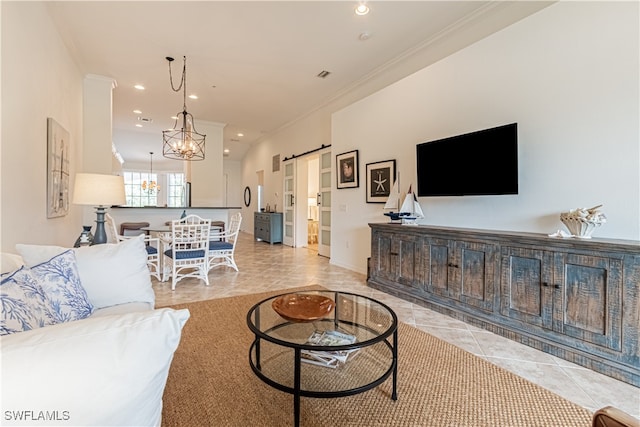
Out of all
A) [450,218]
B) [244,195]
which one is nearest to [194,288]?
[450,218]

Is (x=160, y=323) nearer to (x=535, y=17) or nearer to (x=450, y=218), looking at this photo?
(x=450, y=218)

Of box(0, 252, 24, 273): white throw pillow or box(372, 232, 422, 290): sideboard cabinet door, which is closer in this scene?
box(0, 252, 24, 273): white throw pillow

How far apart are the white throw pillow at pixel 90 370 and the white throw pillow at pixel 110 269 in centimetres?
134

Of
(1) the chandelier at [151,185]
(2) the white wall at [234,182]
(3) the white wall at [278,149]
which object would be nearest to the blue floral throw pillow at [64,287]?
(3) the white wall at [278,149]

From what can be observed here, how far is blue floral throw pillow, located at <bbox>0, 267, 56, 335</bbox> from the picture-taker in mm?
1005

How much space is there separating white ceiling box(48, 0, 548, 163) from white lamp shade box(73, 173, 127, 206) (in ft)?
6.41

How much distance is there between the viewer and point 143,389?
0.63 m

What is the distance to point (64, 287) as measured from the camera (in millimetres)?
1487

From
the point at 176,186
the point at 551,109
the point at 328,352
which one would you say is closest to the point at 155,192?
the point at 176,186

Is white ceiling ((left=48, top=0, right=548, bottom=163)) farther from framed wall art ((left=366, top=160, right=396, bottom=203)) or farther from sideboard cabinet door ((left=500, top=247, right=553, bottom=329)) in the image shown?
sideboard cabinet door ((left=500, top=247, right=553, bottom=329))

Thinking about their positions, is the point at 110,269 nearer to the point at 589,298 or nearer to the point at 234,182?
the point at 589,298

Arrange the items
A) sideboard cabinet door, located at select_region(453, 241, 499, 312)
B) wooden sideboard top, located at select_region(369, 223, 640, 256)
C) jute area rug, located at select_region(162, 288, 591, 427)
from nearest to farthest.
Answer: jute area rug, located at select_region(162, 288, 591, 427) → wooden sideboard top, located at select_region(369, 223, 640, 256) → sideboard cabinet door, located at select_region(453, 241, 499, 312)

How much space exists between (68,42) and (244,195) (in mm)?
7980

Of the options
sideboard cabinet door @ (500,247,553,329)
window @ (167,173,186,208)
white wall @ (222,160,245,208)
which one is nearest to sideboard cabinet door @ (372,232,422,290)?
sideboard cabinet door @ (500,247,553,329)
